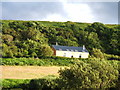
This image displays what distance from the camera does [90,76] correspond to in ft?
38.2

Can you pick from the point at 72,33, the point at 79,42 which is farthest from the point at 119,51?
the point at 72,33

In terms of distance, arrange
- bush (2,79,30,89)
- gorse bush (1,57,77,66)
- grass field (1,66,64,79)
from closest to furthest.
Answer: bush (2,79,30,89) → grass field (1,66,64,79) → gorse bush (1,57,77,66)

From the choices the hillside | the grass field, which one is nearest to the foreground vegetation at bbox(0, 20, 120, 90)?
the hillside

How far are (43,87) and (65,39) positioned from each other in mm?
37556

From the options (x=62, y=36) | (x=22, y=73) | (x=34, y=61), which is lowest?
(x=22, y=73)

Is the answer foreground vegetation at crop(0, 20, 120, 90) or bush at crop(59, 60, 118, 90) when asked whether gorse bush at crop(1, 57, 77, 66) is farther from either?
bush at crop(59, 60, 118, 90)

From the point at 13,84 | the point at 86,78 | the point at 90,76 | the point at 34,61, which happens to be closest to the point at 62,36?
the point at 34,61

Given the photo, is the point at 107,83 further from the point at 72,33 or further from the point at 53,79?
the point at 72,33

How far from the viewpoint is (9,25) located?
54312 millimetres

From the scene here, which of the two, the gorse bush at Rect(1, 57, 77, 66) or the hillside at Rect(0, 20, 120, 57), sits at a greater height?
the hillside at Rect(0, 20, 120, 57)

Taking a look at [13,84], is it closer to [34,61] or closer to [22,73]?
[22,73]

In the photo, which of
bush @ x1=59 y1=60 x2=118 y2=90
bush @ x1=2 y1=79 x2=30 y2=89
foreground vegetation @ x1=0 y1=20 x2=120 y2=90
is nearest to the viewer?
bush @ x1=59 y1=60 x2=118 y2=90

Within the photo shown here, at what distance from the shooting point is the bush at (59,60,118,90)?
37.9ft

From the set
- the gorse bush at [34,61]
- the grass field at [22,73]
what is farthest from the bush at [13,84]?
the gorse bush at [34,61]
